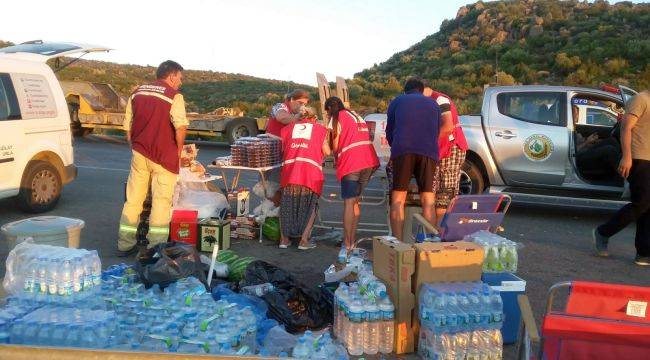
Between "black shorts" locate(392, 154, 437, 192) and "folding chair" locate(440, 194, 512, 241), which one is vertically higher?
"black shorts" locate(392, 154, 437, 192)

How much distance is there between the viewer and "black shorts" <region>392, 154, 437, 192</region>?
22.1 ft

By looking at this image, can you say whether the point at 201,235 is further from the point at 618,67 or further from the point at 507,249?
the point at 618,67

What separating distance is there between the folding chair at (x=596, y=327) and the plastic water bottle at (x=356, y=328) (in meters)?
1.58

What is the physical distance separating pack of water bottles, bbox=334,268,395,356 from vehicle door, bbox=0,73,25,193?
18.2 feet

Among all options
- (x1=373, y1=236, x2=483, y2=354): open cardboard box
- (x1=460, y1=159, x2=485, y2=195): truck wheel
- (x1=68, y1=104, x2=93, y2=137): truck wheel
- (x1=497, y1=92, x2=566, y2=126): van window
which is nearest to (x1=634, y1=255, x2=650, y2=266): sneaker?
(x1=497, y1=92, x2=566, y2=126): van window

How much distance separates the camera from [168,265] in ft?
17.2

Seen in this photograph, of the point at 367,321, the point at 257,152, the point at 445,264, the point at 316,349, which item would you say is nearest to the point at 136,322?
the point at 316,349

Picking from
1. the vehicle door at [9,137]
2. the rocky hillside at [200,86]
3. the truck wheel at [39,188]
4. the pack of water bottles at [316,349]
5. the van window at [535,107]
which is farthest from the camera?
the rocky hillside at [200,86]

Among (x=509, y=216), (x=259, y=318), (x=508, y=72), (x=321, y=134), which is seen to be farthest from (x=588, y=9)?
(x=259, y=318)

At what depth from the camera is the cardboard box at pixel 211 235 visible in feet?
23.4

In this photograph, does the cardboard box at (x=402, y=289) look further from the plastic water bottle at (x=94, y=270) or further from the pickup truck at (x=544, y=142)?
the pickup truck at (x=544, y=142)

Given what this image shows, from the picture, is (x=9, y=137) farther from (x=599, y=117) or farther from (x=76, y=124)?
(x=76, y=124)

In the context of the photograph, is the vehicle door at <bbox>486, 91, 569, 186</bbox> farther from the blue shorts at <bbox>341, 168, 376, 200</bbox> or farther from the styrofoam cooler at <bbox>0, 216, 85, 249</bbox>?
the styrofoam cooler at <bbox>0, 216, 85, 249</bbox>

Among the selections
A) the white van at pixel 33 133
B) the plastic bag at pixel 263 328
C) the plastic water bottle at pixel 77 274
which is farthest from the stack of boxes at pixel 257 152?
the plastic water bottle at pixel 77 274
